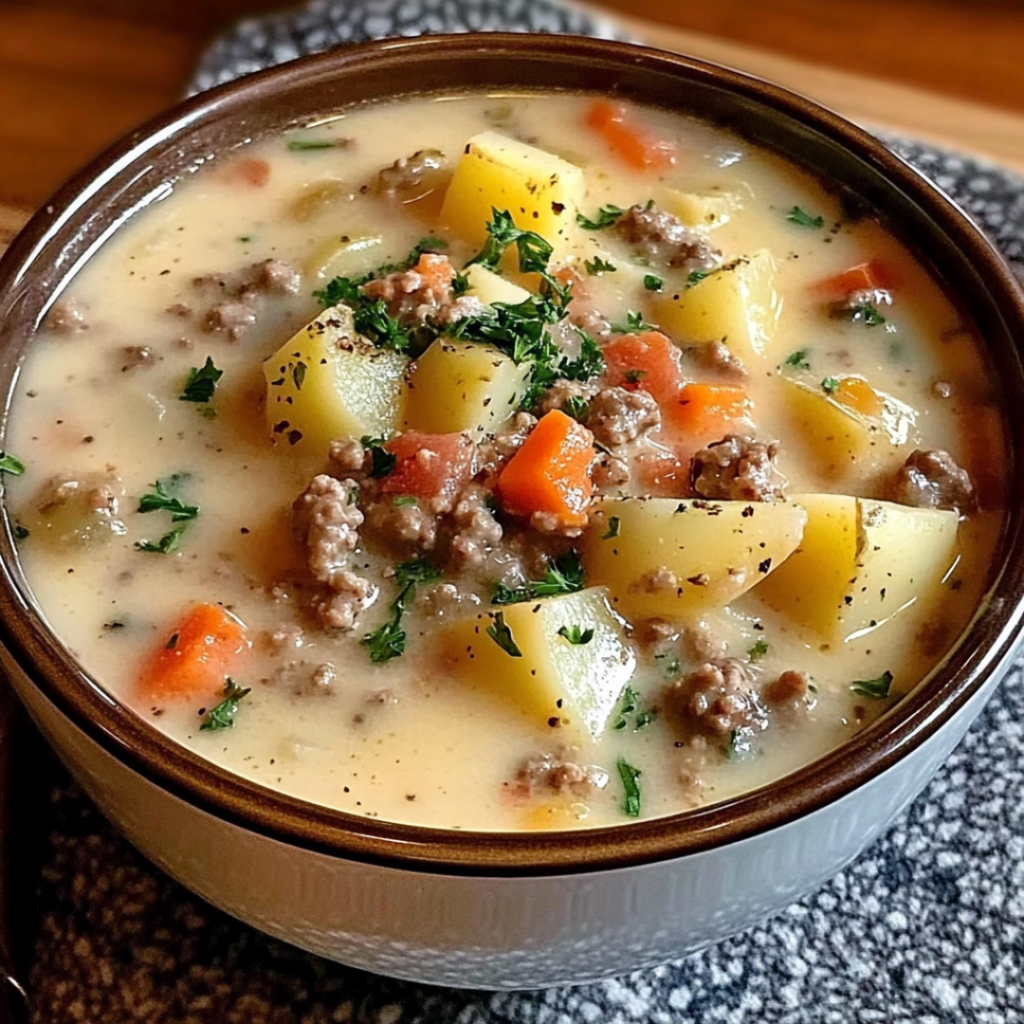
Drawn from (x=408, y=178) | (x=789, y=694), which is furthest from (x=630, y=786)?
(x=408, y=178)

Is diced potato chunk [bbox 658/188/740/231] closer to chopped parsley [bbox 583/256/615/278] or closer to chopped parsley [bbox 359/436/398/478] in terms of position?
chopped parsley [bbox 583/256/615/278]

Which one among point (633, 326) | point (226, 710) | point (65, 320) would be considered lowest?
point (226, 710)

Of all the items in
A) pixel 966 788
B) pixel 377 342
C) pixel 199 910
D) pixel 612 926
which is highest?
pixel 377 342

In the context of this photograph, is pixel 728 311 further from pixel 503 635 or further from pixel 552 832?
pixel 552 832

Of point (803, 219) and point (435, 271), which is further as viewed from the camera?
point (803, 219)

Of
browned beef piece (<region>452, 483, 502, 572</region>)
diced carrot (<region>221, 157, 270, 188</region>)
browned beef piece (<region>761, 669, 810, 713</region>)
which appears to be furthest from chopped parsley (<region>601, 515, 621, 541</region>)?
diced carrot (<region>221, 157, 270, 188</region>)

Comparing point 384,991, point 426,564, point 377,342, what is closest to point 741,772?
point 426,564

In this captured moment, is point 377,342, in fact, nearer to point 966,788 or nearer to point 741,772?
point 741,772

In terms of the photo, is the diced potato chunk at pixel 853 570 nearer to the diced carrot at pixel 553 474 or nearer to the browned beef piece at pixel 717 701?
the browned beef piece at pixel 717 701
